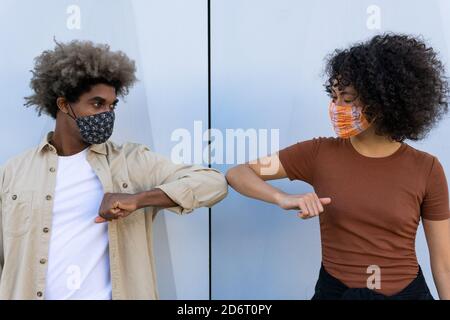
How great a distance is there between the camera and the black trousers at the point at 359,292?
210cm

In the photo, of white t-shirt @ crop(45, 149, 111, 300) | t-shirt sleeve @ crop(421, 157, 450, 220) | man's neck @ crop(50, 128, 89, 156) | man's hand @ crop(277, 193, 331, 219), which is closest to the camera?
man's hand @ crop(277, 193, 331, 219)

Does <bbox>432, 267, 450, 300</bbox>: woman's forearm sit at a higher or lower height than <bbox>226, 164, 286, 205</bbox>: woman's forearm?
lower

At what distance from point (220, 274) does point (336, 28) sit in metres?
1.25

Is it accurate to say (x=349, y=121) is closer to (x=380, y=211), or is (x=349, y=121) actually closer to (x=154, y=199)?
(x=380, y=211)

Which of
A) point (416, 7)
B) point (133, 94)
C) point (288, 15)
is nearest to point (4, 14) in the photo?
point (133, 94)

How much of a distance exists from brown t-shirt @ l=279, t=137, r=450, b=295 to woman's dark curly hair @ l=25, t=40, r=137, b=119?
91cm

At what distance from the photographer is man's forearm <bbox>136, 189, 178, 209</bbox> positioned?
225cm

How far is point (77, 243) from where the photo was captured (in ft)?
7.47

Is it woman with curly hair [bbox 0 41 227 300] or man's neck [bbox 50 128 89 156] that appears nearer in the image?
woman with curly hair [bbox 0 41 227 300]

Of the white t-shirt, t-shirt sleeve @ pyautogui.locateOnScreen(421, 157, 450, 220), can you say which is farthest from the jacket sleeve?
t-shirt sleeve @ pyautogui.locateOnScreen(421, 157, 450, 220)

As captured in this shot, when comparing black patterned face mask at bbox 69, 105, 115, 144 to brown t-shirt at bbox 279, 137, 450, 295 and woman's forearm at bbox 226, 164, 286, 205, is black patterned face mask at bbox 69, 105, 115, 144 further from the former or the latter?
brown t-shirt at bbox 279, 137, 450, 295

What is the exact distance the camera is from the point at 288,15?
115 inches

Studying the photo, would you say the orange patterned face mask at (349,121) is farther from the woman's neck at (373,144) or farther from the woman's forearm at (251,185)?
the woman's forearm at (251,185)
